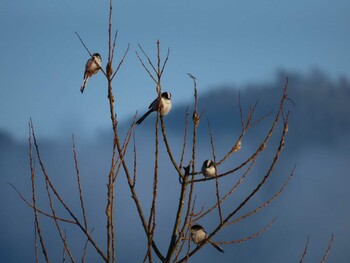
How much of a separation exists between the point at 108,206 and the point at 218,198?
1219mm

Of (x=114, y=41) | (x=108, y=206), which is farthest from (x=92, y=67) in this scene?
(x=108, y=206)

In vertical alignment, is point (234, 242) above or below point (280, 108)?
below

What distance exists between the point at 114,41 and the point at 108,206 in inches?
61.0

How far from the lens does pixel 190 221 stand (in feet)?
15.5

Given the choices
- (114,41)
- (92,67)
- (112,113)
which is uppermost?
(92,67)

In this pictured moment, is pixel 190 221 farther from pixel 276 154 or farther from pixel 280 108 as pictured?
pixel 280 108

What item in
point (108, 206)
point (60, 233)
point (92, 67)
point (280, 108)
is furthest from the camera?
point (92, 67)

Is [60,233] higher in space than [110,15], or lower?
lower

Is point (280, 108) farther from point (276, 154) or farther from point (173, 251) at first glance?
point (173, 251)

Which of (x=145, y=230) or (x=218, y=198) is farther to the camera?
(x=218, y=198)

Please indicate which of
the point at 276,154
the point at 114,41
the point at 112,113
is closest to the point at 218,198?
the point at 276,154

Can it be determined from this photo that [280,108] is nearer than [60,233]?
No

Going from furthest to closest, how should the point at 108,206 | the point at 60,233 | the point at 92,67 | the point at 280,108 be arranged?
the point at 92,67, the point at 280,108, the point at 60,233, the point at 108,206

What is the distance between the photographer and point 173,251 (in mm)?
4723
